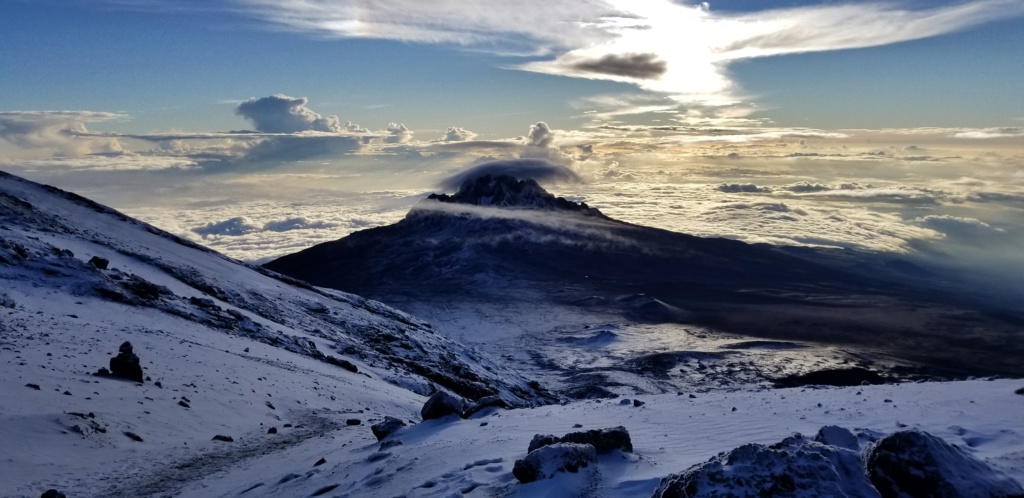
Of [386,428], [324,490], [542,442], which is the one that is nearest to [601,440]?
[542,442]

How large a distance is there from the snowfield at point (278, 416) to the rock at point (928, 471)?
0.14m

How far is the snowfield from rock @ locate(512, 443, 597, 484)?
3.6 inches

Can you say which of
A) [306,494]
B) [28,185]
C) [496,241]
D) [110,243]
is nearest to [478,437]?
[306,494]

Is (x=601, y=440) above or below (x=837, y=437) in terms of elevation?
below

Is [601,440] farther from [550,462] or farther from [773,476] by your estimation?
[773,476]

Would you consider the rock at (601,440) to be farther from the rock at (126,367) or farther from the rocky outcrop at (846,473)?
the rock at (126,367)

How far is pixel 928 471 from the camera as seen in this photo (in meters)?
7.98

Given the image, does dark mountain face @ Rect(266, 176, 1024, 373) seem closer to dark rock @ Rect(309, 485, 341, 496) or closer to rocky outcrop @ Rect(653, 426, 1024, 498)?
rocky outcrop @ Rect(653, 426, 1024, 498)

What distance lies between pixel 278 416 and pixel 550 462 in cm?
1619

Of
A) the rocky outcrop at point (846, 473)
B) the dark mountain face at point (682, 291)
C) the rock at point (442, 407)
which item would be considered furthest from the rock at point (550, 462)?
the dark mountain face at point (682, 291)

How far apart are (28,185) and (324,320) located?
32842 millimetres

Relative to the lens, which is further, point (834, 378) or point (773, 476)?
point (834, 378)

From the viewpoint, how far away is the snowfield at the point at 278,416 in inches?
451

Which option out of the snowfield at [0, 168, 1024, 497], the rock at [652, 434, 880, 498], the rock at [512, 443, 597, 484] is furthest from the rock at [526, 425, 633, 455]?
the rock at [652, 434, 880, 498]
